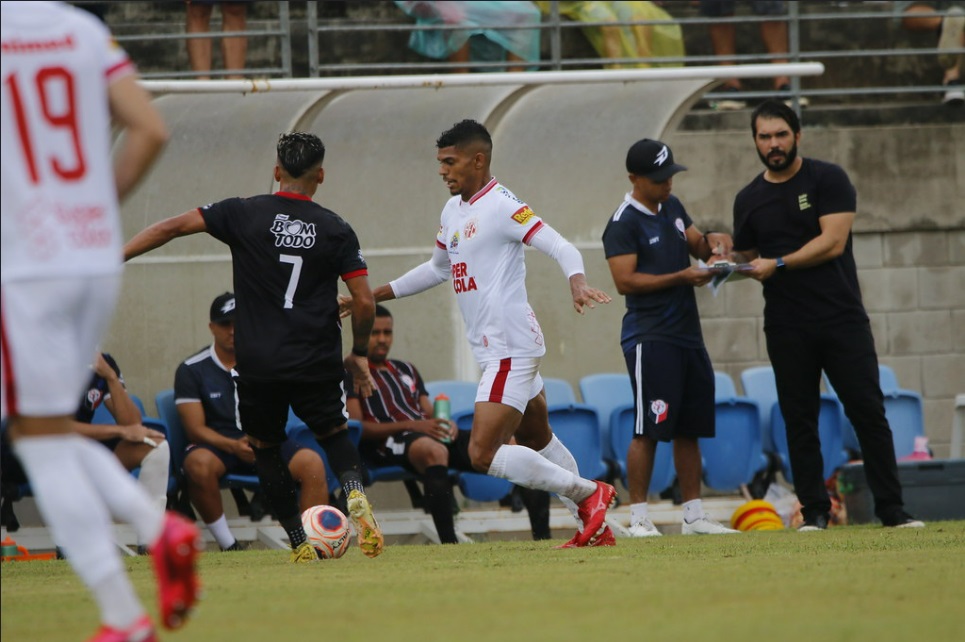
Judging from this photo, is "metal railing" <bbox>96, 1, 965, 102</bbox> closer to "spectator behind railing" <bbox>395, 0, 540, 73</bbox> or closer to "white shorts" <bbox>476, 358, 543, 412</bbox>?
"spectator behind railing" <bbox>395, 0, 540, 73</bbox>

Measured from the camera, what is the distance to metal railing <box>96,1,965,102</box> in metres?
13.4

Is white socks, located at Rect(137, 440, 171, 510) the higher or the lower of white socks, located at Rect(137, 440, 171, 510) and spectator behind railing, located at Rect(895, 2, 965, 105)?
the lower

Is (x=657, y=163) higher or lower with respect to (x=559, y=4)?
lower

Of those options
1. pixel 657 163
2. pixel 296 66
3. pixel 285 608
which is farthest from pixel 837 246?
pixel 296 66

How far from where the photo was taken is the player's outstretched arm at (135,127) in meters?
4.38

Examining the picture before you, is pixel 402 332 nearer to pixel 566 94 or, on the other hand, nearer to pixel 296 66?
pixel 566 94

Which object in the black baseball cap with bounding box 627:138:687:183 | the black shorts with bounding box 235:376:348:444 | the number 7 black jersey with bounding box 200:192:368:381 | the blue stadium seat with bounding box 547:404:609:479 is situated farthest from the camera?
the blue stadium seat with bounding box 547:404:609:479

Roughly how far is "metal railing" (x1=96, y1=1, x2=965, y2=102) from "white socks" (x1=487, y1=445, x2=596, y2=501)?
611 centimetres

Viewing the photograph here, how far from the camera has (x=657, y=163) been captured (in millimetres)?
9484

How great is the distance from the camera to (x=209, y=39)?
13.8 metres

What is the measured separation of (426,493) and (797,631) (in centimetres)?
635

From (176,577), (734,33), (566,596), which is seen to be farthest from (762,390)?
(176,577)

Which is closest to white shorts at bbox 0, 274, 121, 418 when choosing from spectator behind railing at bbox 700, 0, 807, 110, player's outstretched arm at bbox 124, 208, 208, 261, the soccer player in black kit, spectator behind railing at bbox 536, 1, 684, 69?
player's outstretched arm at bbox 124, 208, 208, 261

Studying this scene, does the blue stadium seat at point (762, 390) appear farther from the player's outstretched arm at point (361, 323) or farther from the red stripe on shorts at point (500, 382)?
the player's outstretched arm at point (361, 323)
